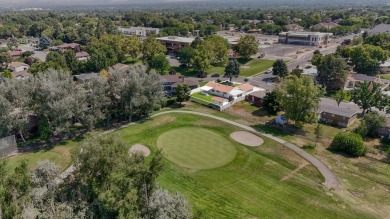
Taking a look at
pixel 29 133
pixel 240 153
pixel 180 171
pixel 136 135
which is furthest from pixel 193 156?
pixel 29 133

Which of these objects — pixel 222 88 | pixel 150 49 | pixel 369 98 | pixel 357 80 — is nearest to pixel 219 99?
pixel 222 88

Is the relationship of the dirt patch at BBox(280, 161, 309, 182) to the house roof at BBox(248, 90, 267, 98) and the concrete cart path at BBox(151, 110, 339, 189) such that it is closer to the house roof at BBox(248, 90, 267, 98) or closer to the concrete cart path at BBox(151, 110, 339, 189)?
the concrete cart path at BBox(151, 110, 339, 189)

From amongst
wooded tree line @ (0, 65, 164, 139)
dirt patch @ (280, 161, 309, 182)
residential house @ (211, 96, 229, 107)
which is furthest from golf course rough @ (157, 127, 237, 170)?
residential house @ (211, 96, 229, 107)

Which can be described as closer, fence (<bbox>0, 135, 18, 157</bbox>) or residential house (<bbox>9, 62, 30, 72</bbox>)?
fence (<bbox>0, 135, 18, 157</bbox>)

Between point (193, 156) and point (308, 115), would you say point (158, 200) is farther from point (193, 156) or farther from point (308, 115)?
point (308, 115)

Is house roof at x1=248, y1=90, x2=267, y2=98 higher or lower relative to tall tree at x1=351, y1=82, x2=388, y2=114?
lower

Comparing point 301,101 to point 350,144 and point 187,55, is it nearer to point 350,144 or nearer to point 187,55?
point 350,144
